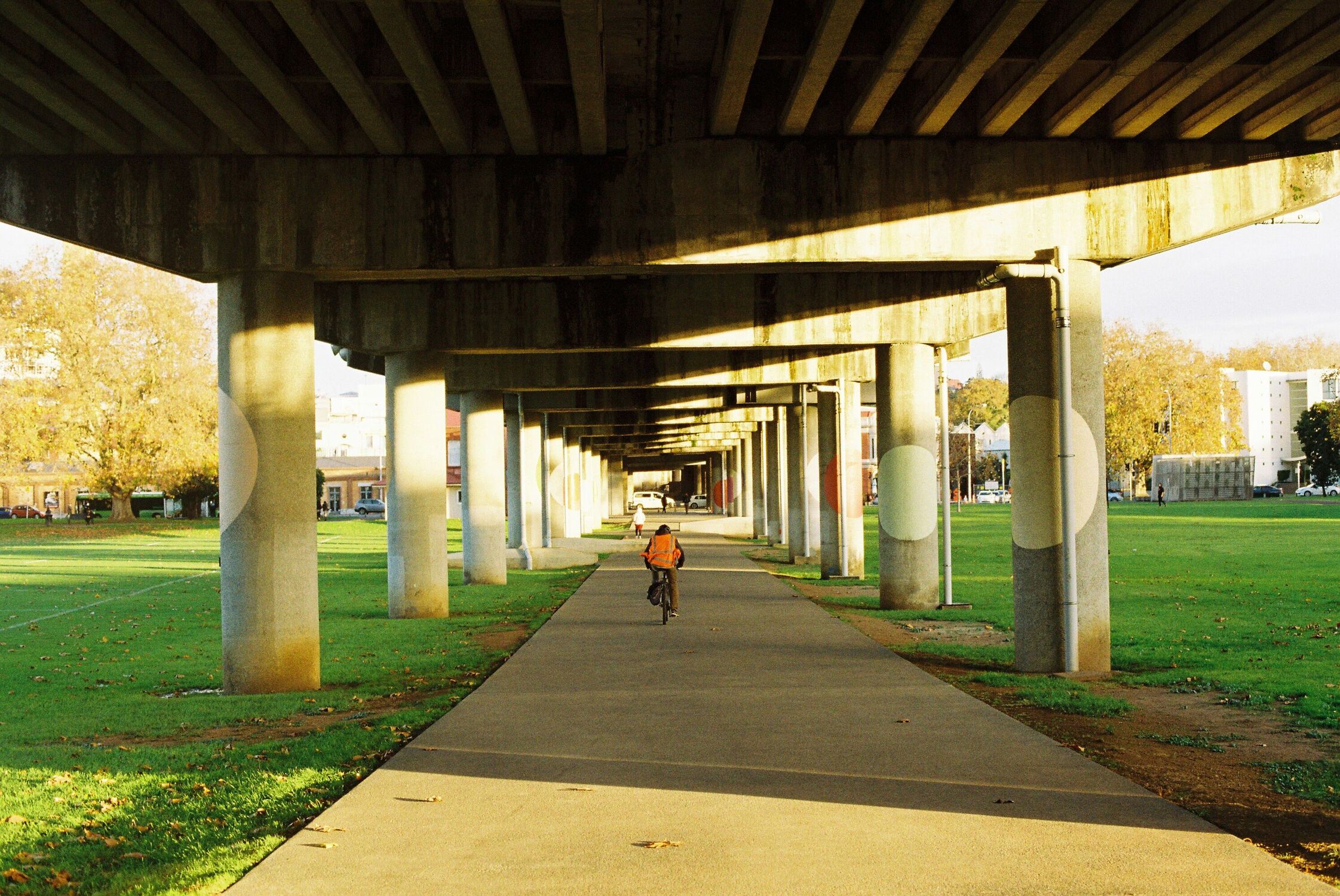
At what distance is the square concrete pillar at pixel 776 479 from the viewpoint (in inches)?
1935

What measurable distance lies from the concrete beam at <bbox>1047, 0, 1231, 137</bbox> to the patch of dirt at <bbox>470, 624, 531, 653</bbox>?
358 inches

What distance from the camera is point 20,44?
36.7 feet

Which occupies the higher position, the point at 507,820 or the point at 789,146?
the point at 789,146

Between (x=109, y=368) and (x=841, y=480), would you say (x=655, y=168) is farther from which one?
(x=109, y=368)

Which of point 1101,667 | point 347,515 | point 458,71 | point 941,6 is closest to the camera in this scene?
point 941,6

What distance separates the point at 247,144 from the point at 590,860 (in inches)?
369

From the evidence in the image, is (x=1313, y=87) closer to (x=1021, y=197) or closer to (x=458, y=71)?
(x=1021, y=197)

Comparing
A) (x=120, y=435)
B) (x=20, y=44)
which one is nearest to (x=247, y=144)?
(x=20, y=44)

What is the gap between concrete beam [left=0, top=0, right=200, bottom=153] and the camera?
992 cm

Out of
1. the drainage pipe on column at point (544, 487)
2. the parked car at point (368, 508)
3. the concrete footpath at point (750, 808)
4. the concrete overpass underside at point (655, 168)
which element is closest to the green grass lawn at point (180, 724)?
the concrete footpath at point (750, 808)

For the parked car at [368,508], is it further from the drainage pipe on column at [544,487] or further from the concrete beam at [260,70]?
the concrete beam at [260,70]

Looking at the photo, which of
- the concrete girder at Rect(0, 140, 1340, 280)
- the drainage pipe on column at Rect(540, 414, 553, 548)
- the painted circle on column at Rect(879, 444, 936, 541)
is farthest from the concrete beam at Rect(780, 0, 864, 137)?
the drainage pipe on column at Rect(540, 414, 553, 548)

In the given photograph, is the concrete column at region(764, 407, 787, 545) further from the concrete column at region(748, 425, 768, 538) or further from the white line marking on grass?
the white line marking on grass

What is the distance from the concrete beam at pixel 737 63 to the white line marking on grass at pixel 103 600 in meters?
14.2
